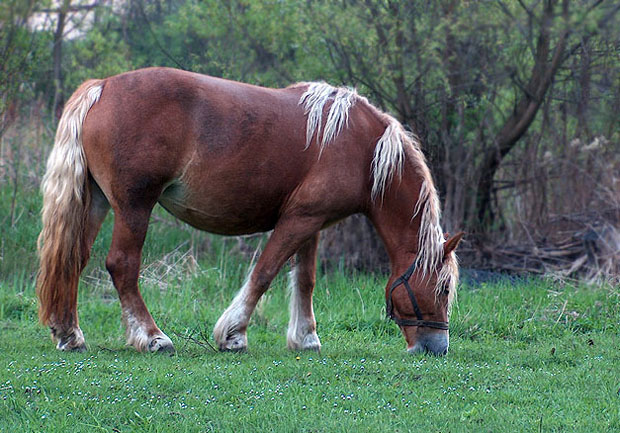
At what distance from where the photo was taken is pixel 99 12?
494 inches

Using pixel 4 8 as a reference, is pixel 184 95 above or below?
below

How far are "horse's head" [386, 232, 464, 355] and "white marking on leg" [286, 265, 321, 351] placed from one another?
2.30 feet

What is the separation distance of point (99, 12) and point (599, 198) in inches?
330

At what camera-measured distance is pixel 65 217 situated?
17.0 ft

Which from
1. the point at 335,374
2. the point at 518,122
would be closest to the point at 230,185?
the point at 335,374

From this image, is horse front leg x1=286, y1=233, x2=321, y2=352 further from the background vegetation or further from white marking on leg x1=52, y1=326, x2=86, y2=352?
the background vegetation

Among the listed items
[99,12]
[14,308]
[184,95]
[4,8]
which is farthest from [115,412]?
[99,12]

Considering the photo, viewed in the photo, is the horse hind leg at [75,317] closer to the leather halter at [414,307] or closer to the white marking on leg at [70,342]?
the white marking on leg at [70,342]

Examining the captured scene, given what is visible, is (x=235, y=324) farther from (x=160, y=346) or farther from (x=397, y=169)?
(x=397, y=169)

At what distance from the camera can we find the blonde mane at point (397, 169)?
551 centimetres

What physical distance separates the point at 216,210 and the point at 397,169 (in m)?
1.37

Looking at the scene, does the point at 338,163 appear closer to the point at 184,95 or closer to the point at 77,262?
the point at 184,95

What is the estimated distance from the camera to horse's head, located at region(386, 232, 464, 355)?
5547mm

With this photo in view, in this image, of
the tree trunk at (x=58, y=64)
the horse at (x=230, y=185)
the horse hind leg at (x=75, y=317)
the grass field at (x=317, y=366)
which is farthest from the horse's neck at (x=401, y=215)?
the tree trunk at (x=58, y=64)
